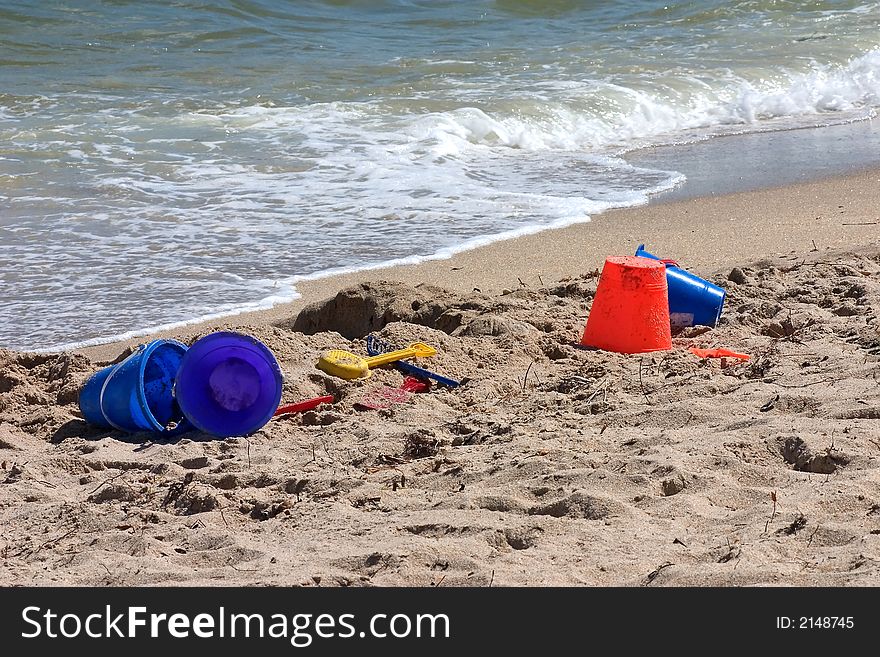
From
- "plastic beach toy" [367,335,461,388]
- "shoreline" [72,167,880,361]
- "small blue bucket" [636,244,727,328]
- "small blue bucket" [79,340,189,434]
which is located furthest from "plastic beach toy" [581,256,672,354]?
"small blue bucket" [79,340,189,434]

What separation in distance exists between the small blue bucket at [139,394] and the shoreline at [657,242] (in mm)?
797

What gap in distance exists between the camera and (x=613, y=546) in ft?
8.45

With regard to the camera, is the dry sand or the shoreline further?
the shoreline

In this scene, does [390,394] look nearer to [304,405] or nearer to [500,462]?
[304,405]

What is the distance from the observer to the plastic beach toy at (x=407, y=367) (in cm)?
401

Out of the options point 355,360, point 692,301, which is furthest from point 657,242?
point 355,360

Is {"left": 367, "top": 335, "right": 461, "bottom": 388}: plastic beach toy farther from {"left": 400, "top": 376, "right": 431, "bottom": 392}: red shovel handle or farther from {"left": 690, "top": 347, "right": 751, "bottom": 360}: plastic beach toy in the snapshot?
{"left": 690, "top": 347, "right": 751, "bottom": 360}: plastic beach toy

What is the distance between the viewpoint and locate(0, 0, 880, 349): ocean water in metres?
6.00

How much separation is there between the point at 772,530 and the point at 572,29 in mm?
13761

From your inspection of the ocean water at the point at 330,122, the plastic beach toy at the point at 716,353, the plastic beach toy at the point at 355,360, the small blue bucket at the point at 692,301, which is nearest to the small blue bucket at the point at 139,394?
the plastic beach toy at the point at 355,360

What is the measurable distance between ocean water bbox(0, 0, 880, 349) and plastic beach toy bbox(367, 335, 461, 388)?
1169 millimetres

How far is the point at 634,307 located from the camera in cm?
421

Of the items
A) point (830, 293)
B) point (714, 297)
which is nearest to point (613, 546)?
point (714, 297)
